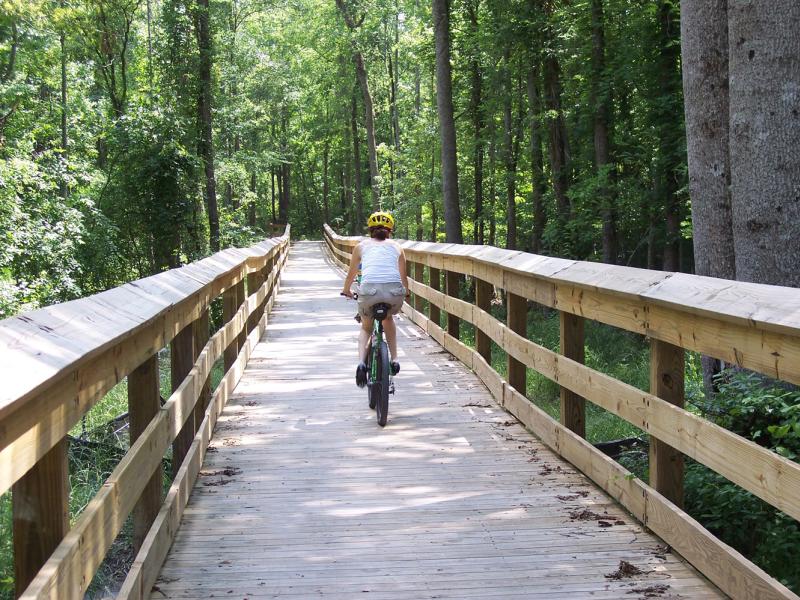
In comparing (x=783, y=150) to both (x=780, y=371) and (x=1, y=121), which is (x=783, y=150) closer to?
(x=780, y=371)

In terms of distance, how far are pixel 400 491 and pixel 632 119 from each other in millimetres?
17371

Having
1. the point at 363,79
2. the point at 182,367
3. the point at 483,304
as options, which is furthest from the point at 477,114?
the point at 182,367

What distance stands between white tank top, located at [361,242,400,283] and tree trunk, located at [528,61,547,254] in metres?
12.2

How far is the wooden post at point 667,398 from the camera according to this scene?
13.6 feet

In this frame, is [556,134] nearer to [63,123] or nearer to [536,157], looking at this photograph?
[536,157]

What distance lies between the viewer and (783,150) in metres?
5.73

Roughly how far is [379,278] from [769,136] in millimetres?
3302

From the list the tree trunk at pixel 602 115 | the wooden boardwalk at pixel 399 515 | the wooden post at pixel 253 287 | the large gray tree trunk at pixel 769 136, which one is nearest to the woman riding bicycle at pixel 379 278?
the wooden boardwalk at pixel 399 515

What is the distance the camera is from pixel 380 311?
756 cm

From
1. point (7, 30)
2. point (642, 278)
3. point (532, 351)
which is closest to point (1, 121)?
point (7, 30)

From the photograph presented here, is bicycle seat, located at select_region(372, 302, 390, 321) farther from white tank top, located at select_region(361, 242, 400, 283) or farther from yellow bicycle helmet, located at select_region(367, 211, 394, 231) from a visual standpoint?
yellow bicycle helmet, located at select_region(367, 211, 394, 231)

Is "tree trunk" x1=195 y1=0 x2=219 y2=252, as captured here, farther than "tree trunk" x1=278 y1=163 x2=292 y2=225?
A: No

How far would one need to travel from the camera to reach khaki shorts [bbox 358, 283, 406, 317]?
7.55m

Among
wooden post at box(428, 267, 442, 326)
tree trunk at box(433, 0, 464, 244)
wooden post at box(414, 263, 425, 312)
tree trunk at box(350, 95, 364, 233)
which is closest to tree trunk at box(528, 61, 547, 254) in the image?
tree trunk at box(433, 0, 464, 244)
